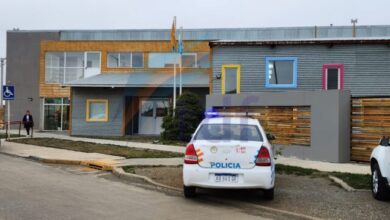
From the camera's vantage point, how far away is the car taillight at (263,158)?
29.0 ft

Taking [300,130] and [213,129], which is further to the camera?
[300,130]

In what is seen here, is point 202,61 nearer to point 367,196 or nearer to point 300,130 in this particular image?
point 300,130

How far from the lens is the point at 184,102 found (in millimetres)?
24672

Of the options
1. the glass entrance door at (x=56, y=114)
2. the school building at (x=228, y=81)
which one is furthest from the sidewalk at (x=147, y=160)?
the glass entrance door at (x=56, y=114)

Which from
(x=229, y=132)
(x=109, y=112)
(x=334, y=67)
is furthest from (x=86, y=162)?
(x=109, y=112)

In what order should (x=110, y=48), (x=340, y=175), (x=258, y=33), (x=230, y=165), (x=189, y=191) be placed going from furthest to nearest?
(x=258, y=33)
(x=110, y=48)
(x=340, y=175)
(x=189, y=191)
(x=230, y=165)

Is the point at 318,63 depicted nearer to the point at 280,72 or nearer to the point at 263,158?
the point at 280,72

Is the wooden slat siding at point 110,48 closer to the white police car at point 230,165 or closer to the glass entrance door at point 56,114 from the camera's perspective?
the glass entrance door at point 56,114

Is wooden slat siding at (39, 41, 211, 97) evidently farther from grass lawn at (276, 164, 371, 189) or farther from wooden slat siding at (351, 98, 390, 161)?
grass lawn at (276, 164, 371, 189)

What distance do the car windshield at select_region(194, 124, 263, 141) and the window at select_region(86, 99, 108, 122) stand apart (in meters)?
21.6

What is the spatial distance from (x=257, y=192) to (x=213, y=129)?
5.72 feet

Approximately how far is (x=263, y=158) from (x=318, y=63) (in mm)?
13698

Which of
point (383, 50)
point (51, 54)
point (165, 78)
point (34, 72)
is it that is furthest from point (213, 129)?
point (34, 72)

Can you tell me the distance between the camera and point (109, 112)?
30500 millimetres
